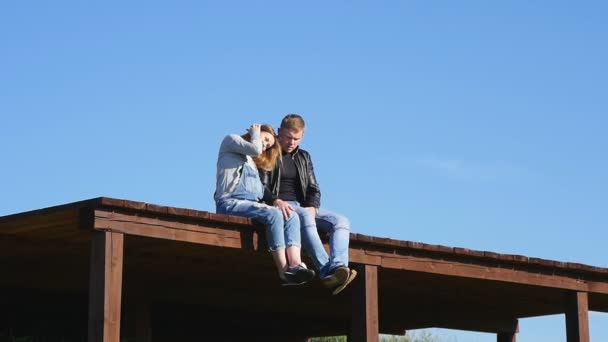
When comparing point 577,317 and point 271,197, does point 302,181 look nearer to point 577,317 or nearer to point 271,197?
point 271,197

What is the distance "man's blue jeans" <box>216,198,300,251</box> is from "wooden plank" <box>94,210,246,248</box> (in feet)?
0.70

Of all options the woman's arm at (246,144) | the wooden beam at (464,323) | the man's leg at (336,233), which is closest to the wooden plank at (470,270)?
the man's leg at (336,233)

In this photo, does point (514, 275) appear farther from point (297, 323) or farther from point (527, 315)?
point (297, 323)

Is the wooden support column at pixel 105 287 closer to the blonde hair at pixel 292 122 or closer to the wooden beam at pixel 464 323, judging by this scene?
the blonde hair at pixel 292 122


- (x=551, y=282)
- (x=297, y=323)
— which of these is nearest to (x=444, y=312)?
(x=297, y=323)

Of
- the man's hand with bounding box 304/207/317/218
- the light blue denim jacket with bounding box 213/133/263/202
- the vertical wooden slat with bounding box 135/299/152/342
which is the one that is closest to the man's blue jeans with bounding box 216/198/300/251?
the light blue denim jacket with bounding box 213/133/263/202

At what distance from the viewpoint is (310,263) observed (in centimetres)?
1205

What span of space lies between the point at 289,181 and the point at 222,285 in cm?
341

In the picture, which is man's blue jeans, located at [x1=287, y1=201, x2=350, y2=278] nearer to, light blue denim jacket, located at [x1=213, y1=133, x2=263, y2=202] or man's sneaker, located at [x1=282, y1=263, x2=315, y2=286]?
man's sneaker, located at [x1=282, y1=263, x2=315, y2=286]

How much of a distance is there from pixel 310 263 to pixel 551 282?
2.92 meters

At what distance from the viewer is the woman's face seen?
10680mm

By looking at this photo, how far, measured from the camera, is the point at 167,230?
32.9 ft

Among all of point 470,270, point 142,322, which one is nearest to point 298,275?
point 470,270

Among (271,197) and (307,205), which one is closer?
(271,197)
